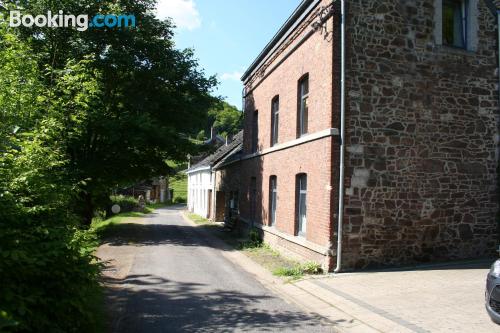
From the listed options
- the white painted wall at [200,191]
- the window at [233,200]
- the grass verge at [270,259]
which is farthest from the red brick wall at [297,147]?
the white painted wall at [200,191]

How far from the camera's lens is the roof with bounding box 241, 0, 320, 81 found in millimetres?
11945

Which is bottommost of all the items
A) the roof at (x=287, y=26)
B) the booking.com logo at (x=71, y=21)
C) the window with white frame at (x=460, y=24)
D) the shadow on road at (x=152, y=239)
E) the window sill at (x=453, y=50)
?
the shadow on road at (x=152, y=239)

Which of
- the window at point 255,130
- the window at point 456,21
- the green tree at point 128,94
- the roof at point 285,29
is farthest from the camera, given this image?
the window at point 255,130

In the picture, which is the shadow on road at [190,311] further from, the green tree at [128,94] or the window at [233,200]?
the window at [233,200]

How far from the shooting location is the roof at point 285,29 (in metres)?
11.9

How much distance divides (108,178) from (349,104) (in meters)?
11.5

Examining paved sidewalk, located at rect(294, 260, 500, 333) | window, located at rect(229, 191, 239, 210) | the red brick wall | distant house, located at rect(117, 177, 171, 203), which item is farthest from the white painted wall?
paved sidewalk, located at rect(294, 260, 500, 333)

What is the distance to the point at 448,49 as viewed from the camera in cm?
1150

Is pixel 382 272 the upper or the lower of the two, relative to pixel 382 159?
lower

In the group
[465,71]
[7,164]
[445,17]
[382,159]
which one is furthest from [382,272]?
[7,164]

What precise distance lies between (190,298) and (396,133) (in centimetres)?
657

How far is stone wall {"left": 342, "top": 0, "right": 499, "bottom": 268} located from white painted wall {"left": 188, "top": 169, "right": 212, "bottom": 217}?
836 inches

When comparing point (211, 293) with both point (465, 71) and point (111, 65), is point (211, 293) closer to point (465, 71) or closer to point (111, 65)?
point (465, 71)

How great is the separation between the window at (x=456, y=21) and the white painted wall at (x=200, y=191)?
2132 centimetres
